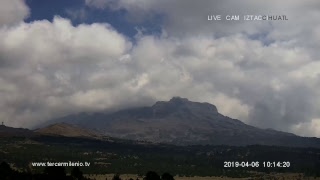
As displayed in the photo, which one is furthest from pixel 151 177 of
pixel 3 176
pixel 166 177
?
pixel 3 176

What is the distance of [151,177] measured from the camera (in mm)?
160750

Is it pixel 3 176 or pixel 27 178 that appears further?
pixel 27 178

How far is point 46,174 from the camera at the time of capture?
160750 millimetres

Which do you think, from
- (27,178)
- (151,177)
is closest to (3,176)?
(27,178)

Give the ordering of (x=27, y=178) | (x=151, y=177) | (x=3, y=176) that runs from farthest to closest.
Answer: (x=27, y=178), (x=3, y=176), (x=151, y=177)

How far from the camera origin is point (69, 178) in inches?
6471

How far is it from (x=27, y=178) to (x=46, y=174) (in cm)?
3694

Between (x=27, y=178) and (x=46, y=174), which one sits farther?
(x=27, y=178)

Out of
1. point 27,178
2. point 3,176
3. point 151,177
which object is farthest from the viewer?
point 27,178

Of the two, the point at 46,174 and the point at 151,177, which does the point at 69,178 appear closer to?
the point at 46,174

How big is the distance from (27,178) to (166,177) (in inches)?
2633

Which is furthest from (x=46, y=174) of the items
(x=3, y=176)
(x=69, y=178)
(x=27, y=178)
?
(x=27, y=178)

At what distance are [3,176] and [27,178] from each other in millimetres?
21908

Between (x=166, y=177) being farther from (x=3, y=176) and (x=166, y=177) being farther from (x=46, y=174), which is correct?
(x=3, y=176)
